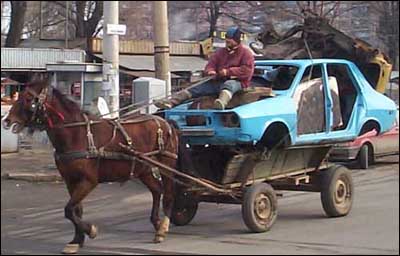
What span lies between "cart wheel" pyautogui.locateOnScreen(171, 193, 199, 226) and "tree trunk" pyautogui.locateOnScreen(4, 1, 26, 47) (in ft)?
55.2

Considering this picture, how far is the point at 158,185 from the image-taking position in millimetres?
10195

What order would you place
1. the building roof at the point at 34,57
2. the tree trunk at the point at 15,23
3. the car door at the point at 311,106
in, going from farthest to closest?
the tree trunk at the point at 15,23
the building roof at the point at 34,57
the car door at the point at 311,106

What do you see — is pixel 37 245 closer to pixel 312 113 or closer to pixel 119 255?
pixel 119 255

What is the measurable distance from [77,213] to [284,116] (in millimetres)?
2608

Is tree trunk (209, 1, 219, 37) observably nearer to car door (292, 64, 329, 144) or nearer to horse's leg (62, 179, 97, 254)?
car door (292, 64, 329, 144)

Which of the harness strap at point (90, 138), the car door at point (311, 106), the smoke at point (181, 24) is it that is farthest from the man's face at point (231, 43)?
the smoke at point (181, 24)

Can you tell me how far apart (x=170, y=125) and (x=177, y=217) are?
1346mm

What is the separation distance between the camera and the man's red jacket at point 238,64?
34.1ft

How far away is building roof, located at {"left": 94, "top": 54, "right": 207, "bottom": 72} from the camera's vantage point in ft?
84.7

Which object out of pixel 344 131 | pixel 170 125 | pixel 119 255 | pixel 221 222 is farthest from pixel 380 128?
pixel 119 255

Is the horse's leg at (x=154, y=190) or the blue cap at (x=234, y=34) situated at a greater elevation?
the blue cap at (x=234, y=34)

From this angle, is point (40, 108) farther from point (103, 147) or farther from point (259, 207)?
point (259, 207)

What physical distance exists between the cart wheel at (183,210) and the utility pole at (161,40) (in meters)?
2.84

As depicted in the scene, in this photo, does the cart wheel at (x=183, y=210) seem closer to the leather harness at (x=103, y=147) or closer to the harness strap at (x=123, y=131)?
the leather harness at (x=103, y=147)
